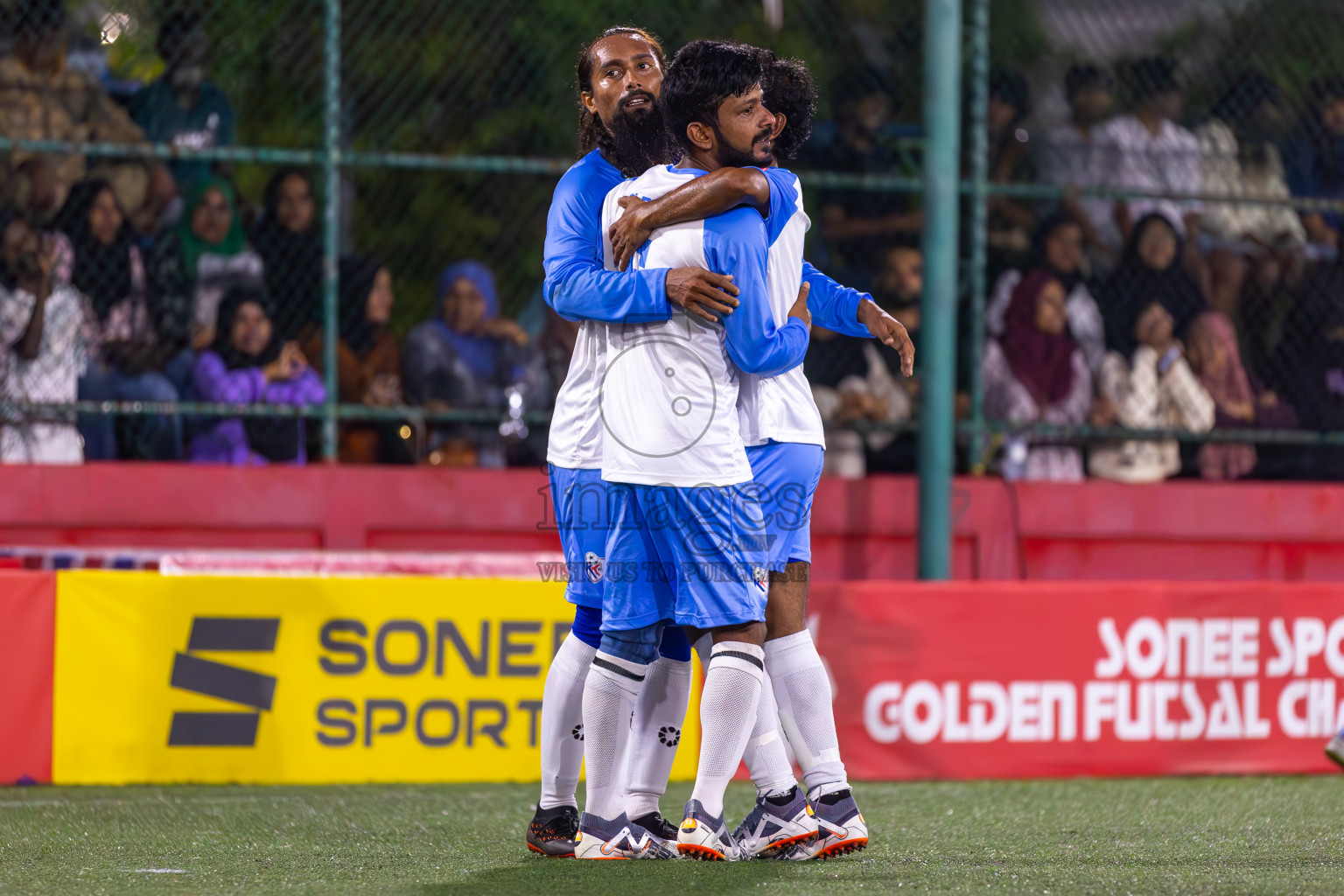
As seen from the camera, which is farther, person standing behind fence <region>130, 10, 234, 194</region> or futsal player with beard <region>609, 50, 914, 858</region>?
person standing behind fence <region>130, 10, 234, 194</region>

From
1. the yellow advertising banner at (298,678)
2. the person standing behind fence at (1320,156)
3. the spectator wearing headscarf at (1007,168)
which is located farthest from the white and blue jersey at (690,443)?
the person standing behind fence at (1320,156)

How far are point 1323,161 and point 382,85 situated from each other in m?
4.68

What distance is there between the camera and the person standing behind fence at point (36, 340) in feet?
23.2

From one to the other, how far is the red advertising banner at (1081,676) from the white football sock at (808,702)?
7.34ft

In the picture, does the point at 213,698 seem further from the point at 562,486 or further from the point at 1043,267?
the point at 1043,267

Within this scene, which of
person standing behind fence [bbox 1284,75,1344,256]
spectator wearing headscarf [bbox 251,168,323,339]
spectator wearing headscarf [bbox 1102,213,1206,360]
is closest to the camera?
spectator wearing headscarf [bbox 251,168,323,339]

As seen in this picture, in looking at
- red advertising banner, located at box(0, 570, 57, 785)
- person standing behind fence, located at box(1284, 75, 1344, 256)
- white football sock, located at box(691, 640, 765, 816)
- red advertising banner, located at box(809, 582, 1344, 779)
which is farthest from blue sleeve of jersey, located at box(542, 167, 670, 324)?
person standing behind fence, located at box(1284, 75, 1344, 256)

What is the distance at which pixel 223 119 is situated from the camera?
7684mm

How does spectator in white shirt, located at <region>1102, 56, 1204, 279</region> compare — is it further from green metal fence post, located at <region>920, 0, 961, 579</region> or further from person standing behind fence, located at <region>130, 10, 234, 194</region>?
person standing behind fence, located at <region>130, 10, 234, 194</region>

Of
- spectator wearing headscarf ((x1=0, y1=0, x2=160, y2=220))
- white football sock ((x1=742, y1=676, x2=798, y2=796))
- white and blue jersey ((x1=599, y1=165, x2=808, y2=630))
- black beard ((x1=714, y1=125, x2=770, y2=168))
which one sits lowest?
white football sock ((x1=742, y1=676, x2=798, y2=796))

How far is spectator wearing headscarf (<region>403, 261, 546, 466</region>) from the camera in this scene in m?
7.70

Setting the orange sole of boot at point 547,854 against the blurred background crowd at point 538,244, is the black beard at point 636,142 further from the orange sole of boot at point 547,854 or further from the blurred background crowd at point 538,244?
the blurred background crowd at point 538,244

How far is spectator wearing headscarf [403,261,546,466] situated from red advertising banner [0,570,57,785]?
7.33ft

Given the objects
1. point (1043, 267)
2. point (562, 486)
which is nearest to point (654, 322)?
point (562, 486)
